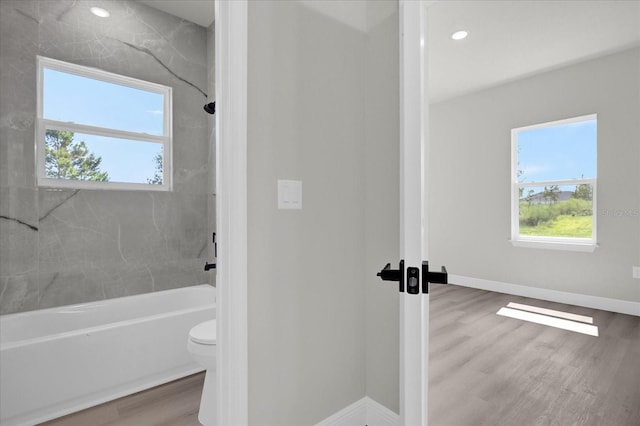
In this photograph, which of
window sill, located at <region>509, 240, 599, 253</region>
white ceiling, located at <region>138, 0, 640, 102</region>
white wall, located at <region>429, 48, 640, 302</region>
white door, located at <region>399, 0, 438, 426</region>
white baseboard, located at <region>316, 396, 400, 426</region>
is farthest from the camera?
window sill, located at <region>509, 240, 599, 253</region>

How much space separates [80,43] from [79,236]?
5.02 feet

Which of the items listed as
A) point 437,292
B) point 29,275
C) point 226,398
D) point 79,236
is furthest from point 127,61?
point 437,292

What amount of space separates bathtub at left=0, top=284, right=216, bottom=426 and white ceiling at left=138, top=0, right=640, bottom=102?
8.85 feet

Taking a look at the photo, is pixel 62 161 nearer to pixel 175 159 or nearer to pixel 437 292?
pixel 175 159

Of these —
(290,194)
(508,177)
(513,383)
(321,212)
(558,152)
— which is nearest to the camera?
(290,194)

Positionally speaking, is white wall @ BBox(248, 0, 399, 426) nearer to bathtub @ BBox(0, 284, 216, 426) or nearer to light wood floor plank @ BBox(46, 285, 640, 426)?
light wood floor plank @ BBox(46, 285, 640, 426)

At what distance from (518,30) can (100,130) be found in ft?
12.8

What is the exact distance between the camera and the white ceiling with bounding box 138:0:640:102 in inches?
108

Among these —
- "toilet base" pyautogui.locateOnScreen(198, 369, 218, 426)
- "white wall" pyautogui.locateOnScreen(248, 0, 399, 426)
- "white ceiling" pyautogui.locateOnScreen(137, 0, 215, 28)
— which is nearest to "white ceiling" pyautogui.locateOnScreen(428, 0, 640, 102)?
"white wall" pyautogui.locateOnScreen(248, 0, 399, 426)

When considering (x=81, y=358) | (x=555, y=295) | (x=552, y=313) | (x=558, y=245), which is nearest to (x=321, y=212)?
(x=81, y=358)

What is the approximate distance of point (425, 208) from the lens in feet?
3.20

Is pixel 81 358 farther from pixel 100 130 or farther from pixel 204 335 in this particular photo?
pixel 100 130

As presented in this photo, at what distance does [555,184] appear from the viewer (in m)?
4.07

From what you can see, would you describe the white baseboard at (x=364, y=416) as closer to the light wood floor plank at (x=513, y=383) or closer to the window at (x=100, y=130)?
the light wood floor plank at (x=513, y=383)
